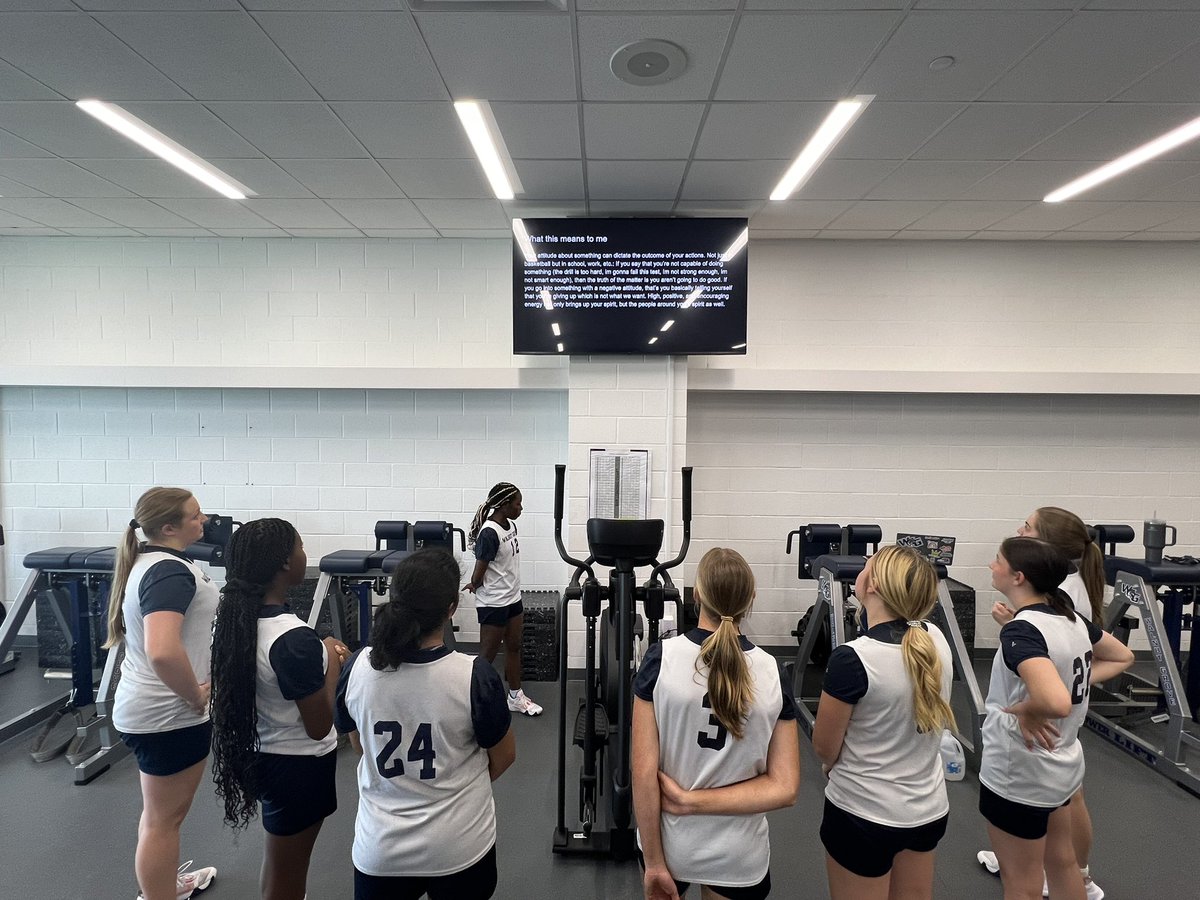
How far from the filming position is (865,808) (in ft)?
5.29

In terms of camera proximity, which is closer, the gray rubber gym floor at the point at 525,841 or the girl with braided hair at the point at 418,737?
the girl with braided hair at the point at 418,737

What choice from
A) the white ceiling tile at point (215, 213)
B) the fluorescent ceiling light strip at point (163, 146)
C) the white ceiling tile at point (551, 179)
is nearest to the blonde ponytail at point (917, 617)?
the white ceiling tile at point (551, 179)

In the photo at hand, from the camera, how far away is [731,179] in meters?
3.39

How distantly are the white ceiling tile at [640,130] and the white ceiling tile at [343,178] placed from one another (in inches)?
48.9

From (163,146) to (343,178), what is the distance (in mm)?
847

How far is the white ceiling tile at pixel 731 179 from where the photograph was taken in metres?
3.18

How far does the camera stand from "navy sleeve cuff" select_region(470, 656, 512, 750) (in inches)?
55.5

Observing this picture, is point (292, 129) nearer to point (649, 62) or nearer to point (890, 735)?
point (649, 62)

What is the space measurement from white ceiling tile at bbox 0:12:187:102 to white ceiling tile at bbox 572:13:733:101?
1.73 metres

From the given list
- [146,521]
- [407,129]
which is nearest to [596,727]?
[146,521]

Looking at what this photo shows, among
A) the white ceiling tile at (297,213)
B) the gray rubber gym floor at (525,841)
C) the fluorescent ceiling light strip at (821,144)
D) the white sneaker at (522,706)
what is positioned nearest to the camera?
the gray rubber gym floor at (525,841)

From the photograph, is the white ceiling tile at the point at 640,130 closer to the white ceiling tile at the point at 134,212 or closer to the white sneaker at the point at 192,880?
the white ceiling tile at the point at 134,212

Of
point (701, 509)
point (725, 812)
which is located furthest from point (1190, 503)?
point (725, 812)

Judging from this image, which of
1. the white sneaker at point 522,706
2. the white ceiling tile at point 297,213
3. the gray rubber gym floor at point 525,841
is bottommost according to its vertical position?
the gray rubber gym floor at point 525,841
